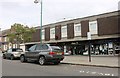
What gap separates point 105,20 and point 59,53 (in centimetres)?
1969

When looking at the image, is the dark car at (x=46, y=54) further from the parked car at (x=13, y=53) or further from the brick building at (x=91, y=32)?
the brick building at (x=91, y=32)

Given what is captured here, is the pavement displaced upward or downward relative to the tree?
downward

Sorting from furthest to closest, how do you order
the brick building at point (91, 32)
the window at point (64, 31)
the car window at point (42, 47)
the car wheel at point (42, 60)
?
the window at point (64, 31) → the brick building at point (91, 32) → the car window at point (42, 47) → the car wheel at point (42, 60)

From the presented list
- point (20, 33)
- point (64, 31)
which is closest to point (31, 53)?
point (20, 33)

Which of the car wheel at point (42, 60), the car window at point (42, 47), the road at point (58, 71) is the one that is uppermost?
the car window at point (42, 47)

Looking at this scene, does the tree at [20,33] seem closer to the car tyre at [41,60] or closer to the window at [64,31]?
the window at [64,31]

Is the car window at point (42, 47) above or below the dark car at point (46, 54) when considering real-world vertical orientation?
above

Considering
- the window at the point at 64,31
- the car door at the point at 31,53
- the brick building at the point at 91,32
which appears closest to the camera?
the car door at the point at 31,53

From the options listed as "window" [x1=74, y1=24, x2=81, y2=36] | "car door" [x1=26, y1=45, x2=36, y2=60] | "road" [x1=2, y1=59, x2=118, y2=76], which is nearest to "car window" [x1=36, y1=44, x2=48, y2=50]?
"car door" [x1=26, y1=45, x2=36, y2=60]

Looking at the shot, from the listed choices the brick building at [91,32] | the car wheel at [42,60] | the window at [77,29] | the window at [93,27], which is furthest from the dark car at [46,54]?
the window at [77,29]

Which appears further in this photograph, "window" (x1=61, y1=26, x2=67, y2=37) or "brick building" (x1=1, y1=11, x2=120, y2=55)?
"window" (x1=61, y1=26, x2=67, y2=37)

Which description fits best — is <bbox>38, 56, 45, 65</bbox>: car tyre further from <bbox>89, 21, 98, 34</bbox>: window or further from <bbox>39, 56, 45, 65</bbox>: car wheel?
<bbox>89, 21, 98, 34</bbox>: window

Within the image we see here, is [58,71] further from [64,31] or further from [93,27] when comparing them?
[64,31]

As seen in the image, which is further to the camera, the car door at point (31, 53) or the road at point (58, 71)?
the car door at point (31, 53)
